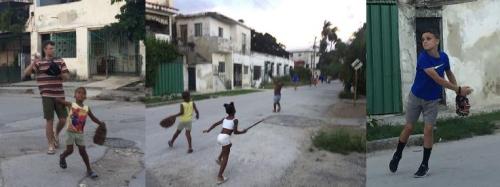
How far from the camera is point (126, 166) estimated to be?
8.30 ft

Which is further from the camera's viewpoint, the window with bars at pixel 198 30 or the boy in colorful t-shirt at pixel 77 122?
the boy in colorful t-shirt at pixel 77 122

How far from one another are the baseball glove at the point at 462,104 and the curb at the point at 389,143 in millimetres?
183

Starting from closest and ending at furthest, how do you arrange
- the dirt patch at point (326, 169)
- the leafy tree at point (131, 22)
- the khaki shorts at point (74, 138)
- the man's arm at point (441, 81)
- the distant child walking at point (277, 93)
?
the man's arm at point (441, 81), the dirt patch at point (326, 169), the distant child walking at point (277, 93), the leafy tree at point (131, 22), the khaki shorts at point (74, 138)

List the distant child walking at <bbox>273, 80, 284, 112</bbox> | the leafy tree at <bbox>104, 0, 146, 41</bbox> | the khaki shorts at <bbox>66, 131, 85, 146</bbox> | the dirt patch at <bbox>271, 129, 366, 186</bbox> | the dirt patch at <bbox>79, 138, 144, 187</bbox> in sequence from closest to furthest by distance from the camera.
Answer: the dirt patch at <bbox>271, 129, 366, 186</bbox>
the distant child walking at <bbox>273, 80, 284, 112</bbox>
the leafy tree at <bbox>104, 0, 146, 41</bbox>
the khaki shorts at <bbox>66, 131, 85, 146</bbox>
the dirt patch at <bbox>79, 138, 144, 187</bbox>

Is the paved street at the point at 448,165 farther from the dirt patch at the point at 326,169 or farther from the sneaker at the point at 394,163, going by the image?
the dirt patch at the point at 326,169

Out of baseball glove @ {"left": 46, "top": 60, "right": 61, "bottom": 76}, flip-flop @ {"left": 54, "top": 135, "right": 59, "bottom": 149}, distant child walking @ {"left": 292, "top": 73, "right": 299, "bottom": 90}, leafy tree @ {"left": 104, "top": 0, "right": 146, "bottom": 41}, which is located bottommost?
flip-flop @ {"left": 54, "top": 135, "right": 59, "bottom": 149}

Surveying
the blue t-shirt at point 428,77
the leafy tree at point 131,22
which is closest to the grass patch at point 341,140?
the blue t-shirt at point 428,77

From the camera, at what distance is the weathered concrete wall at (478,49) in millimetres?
1819

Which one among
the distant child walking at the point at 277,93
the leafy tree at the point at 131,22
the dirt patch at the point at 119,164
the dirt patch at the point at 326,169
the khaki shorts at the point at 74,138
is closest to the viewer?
the dirt patch at the point at 326,169

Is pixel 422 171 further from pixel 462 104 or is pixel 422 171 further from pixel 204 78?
pixel 204 78

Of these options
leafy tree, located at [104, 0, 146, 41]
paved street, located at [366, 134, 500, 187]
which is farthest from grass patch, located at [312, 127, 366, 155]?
leafy tree, located at [104, 0, 146, 41]

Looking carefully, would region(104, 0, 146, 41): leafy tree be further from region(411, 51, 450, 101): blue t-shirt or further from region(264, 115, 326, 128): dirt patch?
region(411, 51, 450, 101): blue t-shirt

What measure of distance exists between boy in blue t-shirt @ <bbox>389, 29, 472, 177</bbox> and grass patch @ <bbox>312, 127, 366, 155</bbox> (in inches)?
7.5

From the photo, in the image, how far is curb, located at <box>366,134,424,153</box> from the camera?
191 cm
